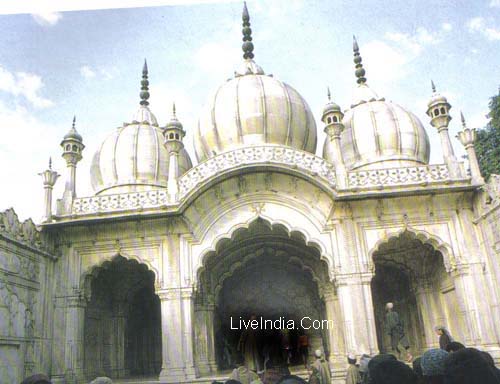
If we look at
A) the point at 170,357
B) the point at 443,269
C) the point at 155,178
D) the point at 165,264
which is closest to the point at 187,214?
the point at 165,264

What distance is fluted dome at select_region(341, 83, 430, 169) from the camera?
15273 millimetres

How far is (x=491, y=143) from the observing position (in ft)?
61.9

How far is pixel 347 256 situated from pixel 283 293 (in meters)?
4.66

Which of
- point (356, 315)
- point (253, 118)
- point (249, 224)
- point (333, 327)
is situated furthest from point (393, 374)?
point (253, 118)

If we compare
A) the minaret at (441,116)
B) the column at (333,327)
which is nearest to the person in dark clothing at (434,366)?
the minaret at (441,116)

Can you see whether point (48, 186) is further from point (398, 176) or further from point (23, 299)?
point (398, 176)

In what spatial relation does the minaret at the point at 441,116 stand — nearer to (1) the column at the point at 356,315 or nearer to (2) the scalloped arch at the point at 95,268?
(1) the column at the point at 356,315

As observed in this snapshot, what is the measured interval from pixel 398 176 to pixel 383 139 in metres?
3.93

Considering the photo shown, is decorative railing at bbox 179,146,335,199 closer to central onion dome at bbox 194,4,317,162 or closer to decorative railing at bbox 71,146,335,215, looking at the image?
decorative railing at bbox 71,146,335,215

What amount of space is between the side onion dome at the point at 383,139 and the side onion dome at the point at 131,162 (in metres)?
5.49

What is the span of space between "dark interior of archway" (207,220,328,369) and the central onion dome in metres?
3.00

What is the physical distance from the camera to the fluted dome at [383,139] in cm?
1527

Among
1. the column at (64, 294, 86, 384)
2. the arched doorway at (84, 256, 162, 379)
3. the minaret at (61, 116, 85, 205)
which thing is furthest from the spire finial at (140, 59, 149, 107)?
the column at (64, 294, 86, 384)

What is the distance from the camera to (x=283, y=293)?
15.7 metres
